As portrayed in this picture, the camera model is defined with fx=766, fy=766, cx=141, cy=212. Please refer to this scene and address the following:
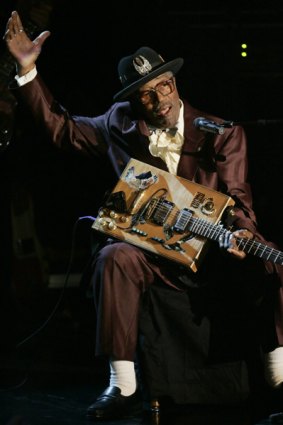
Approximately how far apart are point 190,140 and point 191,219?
0.53 metres

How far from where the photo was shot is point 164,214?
3969 mm

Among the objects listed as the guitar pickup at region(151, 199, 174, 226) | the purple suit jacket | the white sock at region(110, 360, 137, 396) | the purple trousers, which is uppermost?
the purple suit jacket

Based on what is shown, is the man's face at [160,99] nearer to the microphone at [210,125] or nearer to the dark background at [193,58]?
the microphone at [210,125]

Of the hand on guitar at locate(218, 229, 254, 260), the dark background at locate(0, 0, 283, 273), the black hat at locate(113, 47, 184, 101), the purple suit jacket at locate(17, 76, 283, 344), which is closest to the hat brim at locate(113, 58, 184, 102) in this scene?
the black hat at locate(113, 47, 184, 101)

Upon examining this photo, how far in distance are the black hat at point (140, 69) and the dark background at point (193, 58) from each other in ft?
4.14

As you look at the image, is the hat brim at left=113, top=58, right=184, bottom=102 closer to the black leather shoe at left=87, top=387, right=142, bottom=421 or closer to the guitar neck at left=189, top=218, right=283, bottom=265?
the guitar neck at left=189, top=218, right=283, bottom=265

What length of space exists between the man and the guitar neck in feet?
0.17

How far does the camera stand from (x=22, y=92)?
4.23 meters

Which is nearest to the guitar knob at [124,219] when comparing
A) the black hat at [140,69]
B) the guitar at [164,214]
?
the guitar at [164,214]

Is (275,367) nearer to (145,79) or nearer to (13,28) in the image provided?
(145,79)

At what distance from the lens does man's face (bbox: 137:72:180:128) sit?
4168mm

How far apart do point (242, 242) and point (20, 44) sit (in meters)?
1.60

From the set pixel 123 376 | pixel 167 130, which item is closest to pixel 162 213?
pixel 167 130

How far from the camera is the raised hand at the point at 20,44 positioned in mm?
4098
